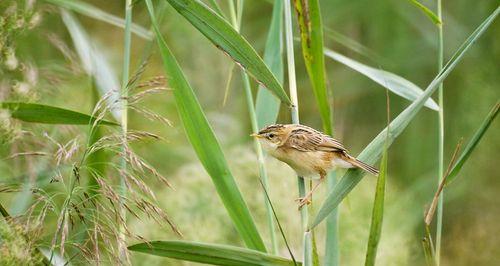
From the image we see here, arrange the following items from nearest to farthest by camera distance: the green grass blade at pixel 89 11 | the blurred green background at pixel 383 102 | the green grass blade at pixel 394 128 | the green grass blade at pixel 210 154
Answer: the green grass blade at pixel 394 128 → the green grass blade at pixel 210 154 → the green grass blade at pixel 89 11 → the blurred green background at pixel 383 102

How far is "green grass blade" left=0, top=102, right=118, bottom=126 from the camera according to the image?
2.33 m

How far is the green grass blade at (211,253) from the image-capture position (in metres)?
2.25

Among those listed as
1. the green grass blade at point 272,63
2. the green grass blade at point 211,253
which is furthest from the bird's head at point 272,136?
the green grass blade at point 211,253

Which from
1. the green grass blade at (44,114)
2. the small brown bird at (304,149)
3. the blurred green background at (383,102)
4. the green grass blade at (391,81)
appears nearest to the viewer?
the green grass blade at (44,114)

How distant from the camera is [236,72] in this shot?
20.2ft

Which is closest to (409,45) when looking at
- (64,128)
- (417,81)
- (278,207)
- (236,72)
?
(417,81)

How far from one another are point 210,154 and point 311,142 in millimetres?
416

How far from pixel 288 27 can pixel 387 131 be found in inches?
17.8

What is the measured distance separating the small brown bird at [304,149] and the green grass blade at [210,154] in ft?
0.68

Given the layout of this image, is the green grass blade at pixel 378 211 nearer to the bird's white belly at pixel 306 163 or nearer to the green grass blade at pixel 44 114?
the bird's white belly at pixel 306 163

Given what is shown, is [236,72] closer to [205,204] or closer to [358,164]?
[205,204]

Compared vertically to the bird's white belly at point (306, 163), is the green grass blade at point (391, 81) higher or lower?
higher

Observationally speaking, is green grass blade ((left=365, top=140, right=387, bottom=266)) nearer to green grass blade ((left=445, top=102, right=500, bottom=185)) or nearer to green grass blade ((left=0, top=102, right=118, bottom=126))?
green grass blade ((left=445, top=102, right=500, bottom=185))

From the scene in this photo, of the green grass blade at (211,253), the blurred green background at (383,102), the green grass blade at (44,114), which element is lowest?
the green grass blade at (211,253)
